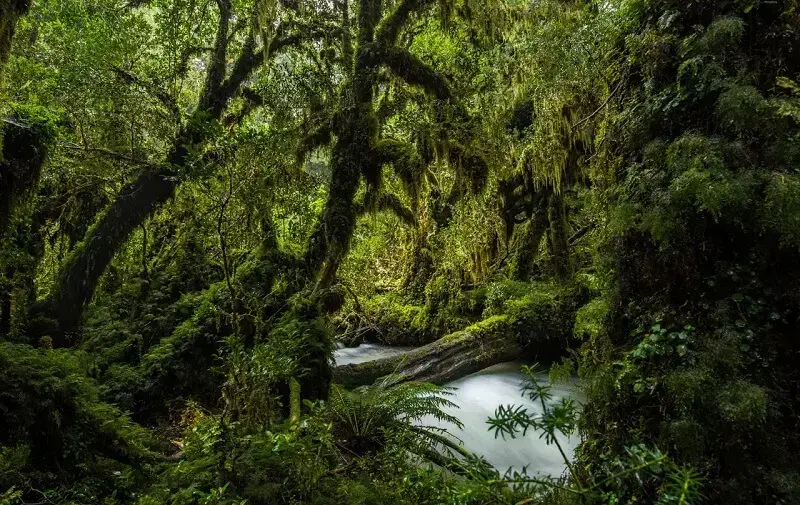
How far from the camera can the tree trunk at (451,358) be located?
277 inches

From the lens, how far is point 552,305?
8.21 metres

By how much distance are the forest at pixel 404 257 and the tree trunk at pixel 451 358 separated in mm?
57

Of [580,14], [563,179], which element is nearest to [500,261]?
[563,179]

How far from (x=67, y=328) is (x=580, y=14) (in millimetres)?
9912

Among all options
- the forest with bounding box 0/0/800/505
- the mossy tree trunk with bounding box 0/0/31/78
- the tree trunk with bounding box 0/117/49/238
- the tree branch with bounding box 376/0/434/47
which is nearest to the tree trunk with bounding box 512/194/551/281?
the forest with bounding box 0/0/800/505

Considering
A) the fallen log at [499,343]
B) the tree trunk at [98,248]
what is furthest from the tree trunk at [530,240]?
the tree trunk at [98,248]

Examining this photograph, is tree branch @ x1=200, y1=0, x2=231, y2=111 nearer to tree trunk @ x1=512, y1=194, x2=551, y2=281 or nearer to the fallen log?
the fallen log

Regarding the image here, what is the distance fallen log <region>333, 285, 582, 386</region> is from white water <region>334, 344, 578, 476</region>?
1.07 feet

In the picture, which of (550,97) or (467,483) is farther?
(550,97)

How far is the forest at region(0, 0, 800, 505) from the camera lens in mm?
2662

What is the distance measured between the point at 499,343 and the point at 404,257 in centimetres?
391

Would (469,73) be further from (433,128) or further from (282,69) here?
(282,69)

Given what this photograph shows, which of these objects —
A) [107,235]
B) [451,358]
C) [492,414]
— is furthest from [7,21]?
[492,414]

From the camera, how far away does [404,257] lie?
11109 millimetres
